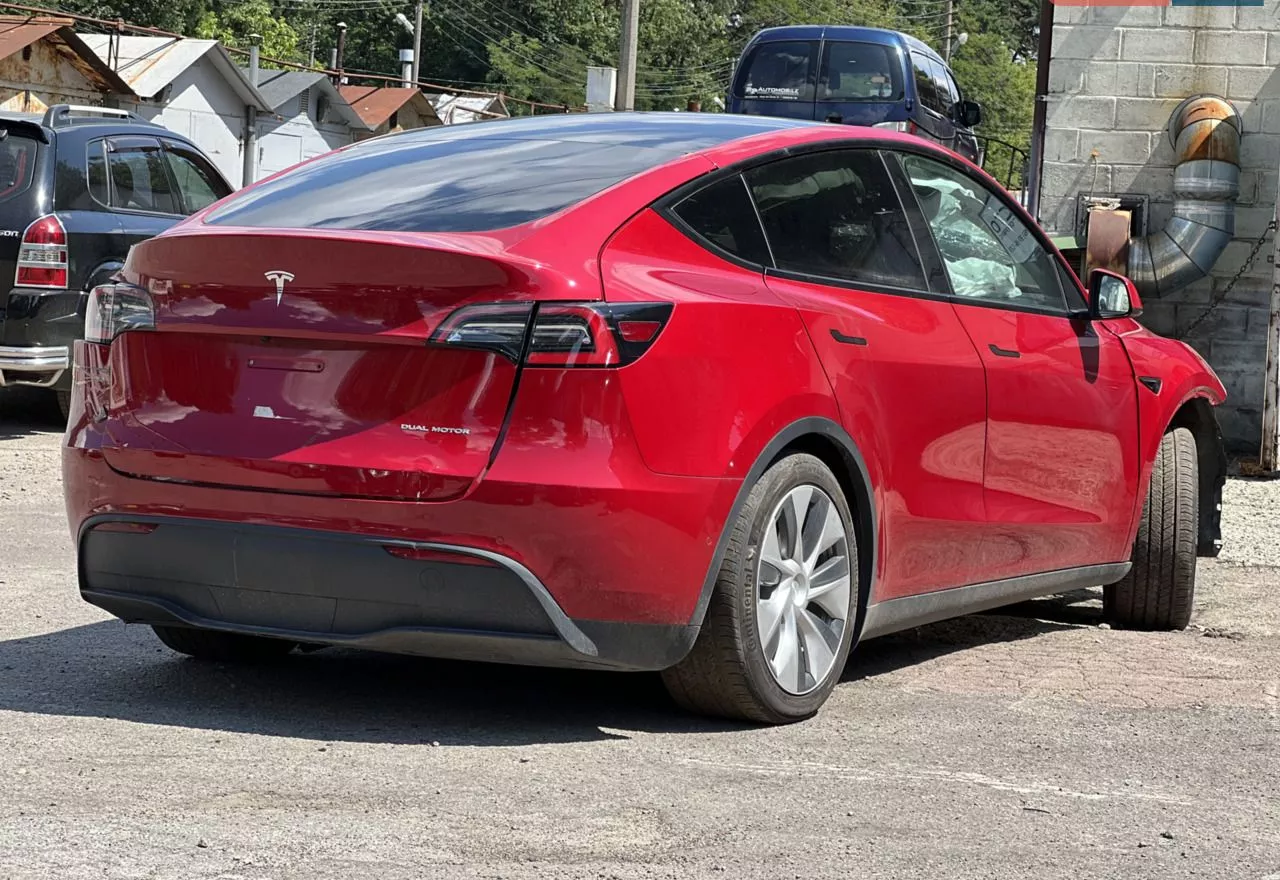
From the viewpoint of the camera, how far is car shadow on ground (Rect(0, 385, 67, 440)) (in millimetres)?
12141

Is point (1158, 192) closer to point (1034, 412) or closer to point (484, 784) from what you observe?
point (1034, 412)

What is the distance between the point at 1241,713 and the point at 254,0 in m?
80.4

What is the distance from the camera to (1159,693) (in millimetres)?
5586

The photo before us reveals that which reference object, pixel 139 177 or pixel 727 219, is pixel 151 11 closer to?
pixel 139 177

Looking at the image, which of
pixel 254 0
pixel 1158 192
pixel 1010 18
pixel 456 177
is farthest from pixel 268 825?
pixel 1010 18

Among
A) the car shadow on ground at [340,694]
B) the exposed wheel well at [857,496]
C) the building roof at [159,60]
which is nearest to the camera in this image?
the car shadow on ground at [340,694]

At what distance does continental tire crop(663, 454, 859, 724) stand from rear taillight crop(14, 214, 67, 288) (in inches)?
282

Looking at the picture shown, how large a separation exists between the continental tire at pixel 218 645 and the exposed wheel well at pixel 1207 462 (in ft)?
10.5

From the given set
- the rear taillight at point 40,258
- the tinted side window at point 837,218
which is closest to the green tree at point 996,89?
the rear taillight at point 40,258

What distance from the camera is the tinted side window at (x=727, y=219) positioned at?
481 cm

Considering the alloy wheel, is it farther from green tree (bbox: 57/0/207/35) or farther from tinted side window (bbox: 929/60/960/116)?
green tree (bbox: 57/0/207/35)

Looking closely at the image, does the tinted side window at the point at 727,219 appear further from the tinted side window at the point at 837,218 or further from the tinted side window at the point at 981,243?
the tinted side window at the point at 981,243

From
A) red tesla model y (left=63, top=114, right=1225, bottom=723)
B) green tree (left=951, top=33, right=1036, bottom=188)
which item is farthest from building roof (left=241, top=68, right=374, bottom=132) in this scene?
red tesla model y (left=63, top=114, right=1225, bottom=723)

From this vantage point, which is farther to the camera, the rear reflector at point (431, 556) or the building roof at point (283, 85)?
the building roof at point (283, 85)
